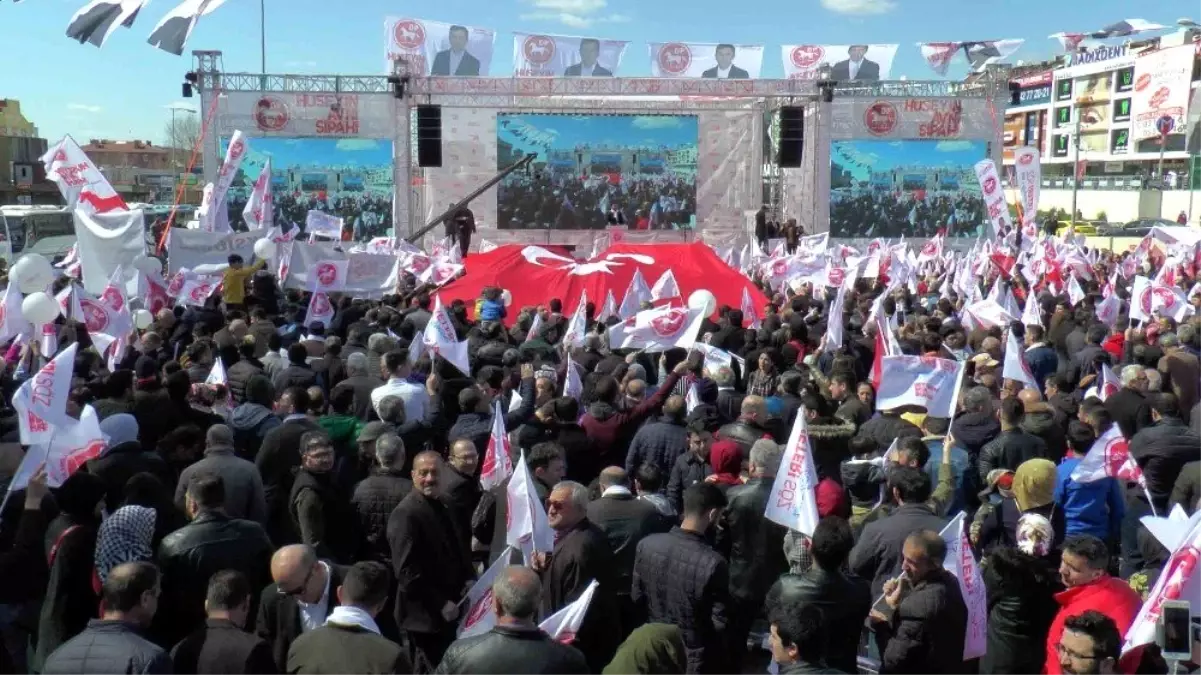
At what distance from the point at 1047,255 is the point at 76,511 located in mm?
15097

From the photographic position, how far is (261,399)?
659 centimetres

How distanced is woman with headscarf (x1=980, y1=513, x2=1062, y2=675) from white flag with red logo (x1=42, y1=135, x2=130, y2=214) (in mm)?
10365

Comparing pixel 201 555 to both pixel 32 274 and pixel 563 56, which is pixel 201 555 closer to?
pixel 32 274

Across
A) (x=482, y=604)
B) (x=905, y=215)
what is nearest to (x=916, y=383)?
(x=482, y=604)

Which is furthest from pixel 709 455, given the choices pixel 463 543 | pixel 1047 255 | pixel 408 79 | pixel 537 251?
pixel 408 79

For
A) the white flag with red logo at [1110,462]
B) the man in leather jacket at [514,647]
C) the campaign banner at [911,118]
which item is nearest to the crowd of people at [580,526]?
the man in leather jacket at [514,647]

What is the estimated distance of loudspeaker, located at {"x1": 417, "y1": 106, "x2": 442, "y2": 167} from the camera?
25.8 m

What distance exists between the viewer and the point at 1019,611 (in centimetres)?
428

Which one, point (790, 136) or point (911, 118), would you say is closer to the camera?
point (790, 136)

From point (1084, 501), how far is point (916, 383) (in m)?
1.56

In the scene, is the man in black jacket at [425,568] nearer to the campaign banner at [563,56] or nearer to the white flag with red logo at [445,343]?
the white flag with red logo at [445,343]

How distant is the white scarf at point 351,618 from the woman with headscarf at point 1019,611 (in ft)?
7.80

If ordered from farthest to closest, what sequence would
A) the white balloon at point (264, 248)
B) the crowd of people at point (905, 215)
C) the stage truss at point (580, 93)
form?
1. the crowd of people at point (905, 215)
2. the stage truss at point (580, 93)
3. the white balloon at point (264, 248)

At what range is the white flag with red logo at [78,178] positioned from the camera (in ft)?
38.1
